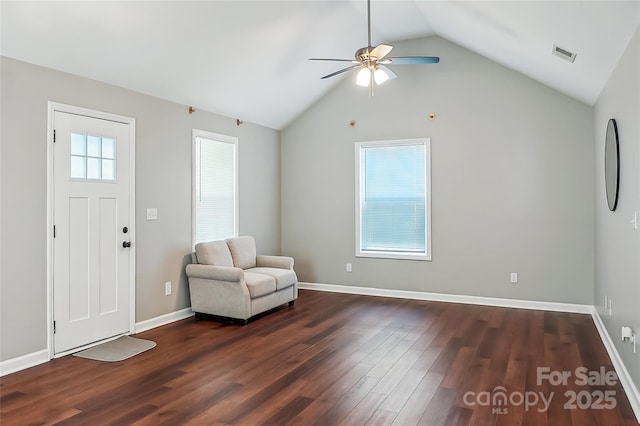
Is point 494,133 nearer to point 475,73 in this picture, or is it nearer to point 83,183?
point 475,73

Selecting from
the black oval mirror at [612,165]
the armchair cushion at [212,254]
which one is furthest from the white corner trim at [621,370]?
the armchair cushion at [212,254]

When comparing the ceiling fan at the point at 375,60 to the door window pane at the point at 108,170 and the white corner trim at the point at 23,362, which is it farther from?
the white corner trim at the point at 23,362

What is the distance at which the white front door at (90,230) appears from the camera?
3.91 m

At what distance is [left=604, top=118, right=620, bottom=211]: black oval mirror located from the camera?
3.50m

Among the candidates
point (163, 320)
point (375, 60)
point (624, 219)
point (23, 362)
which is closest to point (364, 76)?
point (375, 60)

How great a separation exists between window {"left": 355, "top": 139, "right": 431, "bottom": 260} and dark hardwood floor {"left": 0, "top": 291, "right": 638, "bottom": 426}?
1.55m

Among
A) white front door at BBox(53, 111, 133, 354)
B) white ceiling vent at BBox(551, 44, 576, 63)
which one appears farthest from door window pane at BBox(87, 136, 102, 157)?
white ceiling vent at BBox(551, 44, 576, 63)

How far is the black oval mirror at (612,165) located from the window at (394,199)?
7.93 feet

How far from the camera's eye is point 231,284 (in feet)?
16.0

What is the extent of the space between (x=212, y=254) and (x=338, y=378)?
2.46 metres

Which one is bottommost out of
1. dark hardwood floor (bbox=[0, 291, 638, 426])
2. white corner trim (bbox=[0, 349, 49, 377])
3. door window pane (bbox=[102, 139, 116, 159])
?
dark hardwood floor (bbox=[0, 291, 638, 426])

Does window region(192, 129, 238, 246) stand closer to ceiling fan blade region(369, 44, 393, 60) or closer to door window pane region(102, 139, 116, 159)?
door window pane region(102, 139, 116, 159)

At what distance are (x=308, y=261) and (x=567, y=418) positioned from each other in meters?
4.63

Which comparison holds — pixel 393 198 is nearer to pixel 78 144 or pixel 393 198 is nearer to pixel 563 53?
pixel 563 53
